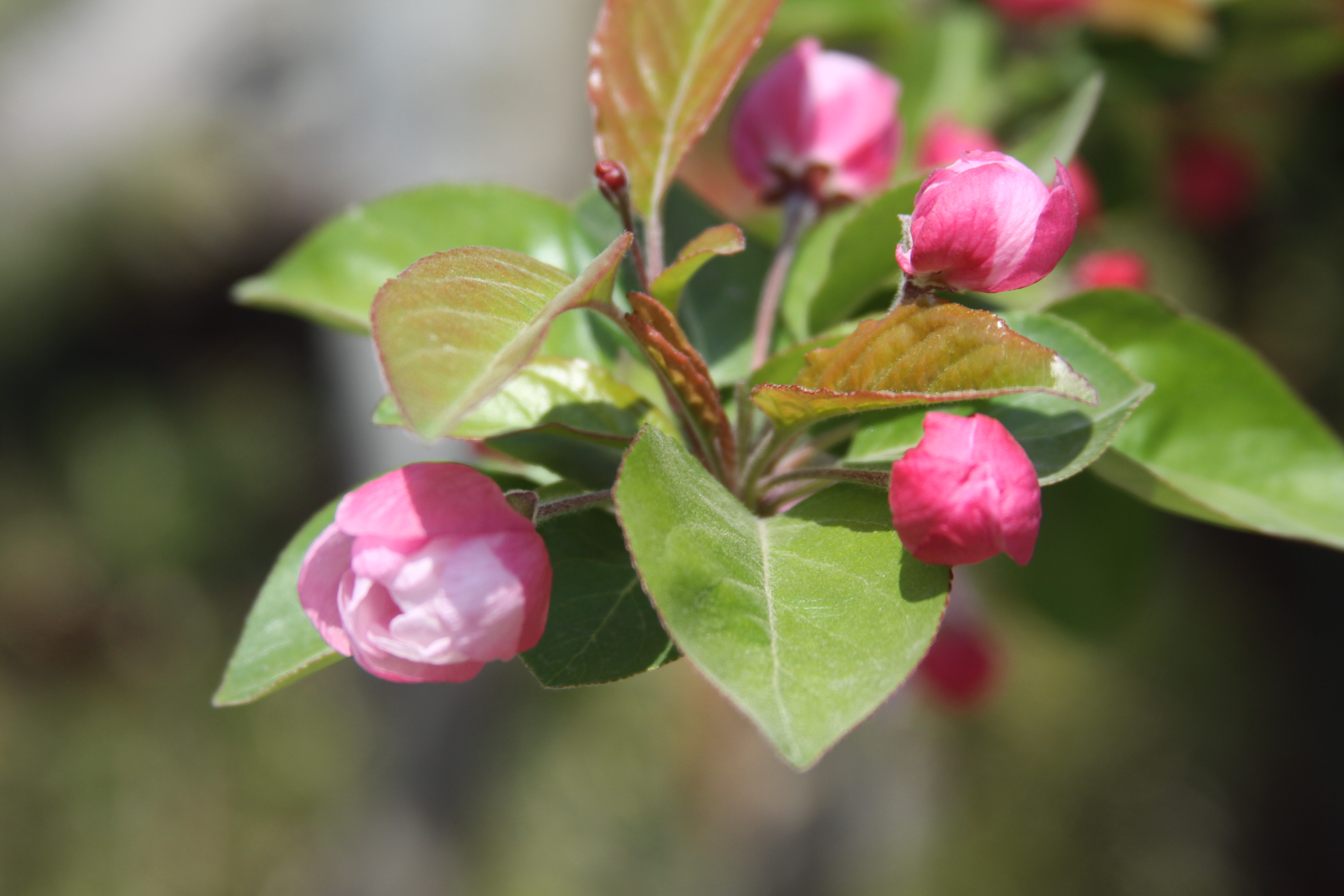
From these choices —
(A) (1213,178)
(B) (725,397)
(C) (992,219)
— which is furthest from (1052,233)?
(A) (1213,178)

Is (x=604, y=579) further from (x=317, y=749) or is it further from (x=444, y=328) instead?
(x=317, y=749)

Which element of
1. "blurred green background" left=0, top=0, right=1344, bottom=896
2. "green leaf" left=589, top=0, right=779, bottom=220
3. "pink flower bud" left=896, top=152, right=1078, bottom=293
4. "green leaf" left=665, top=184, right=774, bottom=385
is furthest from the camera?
"blurred green background" left=0, top=0, right=1344, bottom=896

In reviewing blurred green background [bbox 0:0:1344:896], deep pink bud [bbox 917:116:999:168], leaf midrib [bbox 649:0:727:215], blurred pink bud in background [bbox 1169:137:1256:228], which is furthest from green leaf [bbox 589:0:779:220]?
blurred pink bud in background [bbox 1169:137:1256:228]

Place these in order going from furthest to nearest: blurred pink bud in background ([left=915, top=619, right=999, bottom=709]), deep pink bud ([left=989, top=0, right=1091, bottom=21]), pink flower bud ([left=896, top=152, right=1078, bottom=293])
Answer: blurred pink bud in background ([left=915, top=619, right=999, bottom=709])
deep pink bud ([left=989, top=0, right=1091, bottom=21])
pink flower bud ([left=896, top=152, right=1078, bottom=293])

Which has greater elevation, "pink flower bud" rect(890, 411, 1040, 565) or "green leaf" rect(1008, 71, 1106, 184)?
"green leaf" rect(1008, 71, 1106, 184)

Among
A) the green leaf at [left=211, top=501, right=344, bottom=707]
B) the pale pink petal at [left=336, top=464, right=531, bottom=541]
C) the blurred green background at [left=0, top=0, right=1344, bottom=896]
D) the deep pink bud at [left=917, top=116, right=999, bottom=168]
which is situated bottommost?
the blurred green background at [left=0, top=0, right=1344, bottom=896]

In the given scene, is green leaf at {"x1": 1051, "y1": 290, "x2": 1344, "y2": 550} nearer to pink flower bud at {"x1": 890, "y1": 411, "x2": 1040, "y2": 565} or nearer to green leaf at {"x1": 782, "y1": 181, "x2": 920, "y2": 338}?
green leaf at {"x1": 782, "y1": 181, "x2": 920, "y2": 338}

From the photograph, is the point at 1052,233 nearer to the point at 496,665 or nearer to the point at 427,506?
the point at 427,506

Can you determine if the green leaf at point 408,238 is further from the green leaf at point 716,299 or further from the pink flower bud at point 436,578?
the pink flower bud at point 436,578
